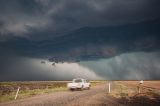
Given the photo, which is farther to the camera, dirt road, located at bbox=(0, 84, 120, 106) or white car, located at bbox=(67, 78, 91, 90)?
white car, located at bbox=(67, 78, 91, 90)

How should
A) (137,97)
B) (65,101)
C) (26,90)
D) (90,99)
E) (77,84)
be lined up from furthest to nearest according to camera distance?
(26,90) → (77,84) → (137,97) → (90,99) → (65,101)

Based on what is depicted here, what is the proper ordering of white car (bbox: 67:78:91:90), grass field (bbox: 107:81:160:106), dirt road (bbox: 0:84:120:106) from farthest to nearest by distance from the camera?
white car (bbox: 67:78:91:90) → grass field (bbox: 107:81:160:106) → dirt road (bbox: 0:84:120:106)

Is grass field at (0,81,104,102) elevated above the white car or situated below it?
below

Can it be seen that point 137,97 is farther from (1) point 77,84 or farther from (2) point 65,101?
(1) point 77,84

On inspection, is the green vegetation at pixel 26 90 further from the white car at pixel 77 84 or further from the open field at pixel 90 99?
the white car at pixel 77 84

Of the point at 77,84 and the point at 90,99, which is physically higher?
the point at 77,84

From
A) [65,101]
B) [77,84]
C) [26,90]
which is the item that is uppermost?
[77,84]

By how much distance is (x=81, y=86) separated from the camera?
1492 inches

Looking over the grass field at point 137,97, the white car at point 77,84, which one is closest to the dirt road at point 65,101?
the grass field at point 137,97

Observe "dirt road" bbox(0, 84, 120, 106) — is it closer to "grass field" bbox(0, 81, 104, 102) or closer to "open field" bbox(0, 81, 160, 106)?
"open field" bbox(0, 81, 160, 106)

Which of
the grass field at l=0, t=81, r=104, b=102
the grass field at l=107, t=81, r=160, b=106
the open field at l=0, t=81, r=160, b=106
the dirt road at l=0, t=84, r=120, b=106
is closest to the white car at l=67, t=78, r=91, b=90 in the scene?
the grass field at l=0, t=81, r=104, b=102

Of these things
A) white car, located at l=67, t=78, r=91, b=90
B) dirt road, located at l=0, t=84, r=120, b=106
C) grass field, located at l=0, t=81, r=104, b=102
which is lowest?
dirt road, located at l=0, t=84, r=120, b=106

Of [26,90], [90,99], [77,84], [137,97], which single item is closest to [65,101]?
[90,99]

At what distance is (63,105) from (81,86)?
64.3 ft
